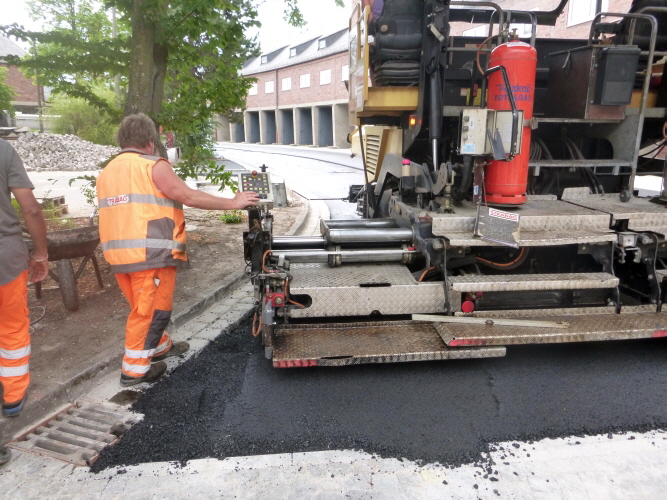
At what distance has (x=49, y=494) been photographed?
2484mm

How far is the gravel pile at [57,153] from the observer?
17844 mm

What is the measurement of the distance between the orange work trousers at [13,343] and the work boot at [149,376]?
0.61 m

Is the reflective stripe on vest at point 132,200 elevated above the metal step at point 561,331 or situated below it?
above

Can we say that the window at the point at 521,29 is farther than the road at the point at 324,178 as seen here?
No

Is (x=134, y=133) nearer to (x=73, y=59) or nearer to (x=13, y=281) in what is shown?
(x=13, y=281)

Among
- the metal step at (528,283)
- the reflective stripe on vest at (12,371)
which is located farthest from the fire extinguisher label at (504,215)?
the reflective stripe on vest at (12,371)

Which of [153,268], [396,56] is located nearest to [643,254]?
[396,56]

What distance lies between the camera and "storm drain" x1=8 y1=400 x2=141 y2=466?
9.14 feet

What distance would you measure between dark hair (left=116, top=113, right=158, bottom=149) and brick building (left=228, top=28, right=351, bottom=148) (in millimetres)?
30538

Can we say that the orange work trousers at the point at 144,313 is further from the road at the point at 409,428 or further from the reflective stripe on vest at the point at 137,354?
the road at the point at 409,428

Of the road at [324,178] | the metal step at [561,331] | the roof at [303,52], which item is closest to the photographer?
the metal step at [561,331]

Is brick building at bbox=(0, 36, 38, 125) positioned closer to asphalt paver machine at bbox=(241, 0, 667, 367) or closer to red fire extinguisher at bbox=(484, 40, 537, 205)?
asphalt paver machine at bbox=(241, 0, 667, 367)

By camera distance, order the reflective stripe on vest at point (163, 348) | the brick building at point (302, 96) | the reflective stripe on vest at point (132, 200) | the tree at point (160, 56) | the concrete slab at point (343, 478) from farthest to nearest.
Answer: the brick building at point (302, 96) → the tree at point (160, 56) → the reflective stripe on vest at point (163, 348) → the reflective stripe on vest at point (132, 200) → the concrete slab at point (343, 478)

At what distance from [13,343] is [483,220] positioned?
129 inches
